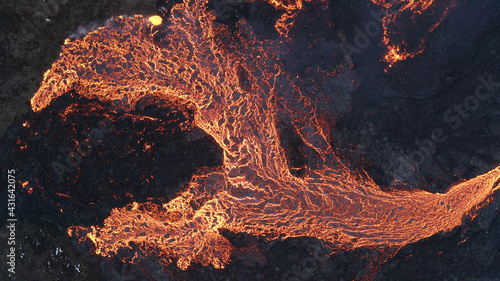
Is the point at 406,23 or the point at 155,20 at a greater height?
the point at 155,20

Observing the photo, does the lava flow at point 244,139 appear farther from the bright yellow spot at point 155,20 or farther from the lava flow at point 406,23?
the lava flow at point 406,23

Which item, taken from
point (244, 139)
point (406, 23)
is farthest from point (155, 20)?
Answer: point (406, 23)

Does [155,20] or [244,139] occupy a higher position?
[155,20]

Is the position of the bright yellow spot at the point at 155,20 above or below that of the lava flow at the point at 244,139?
above

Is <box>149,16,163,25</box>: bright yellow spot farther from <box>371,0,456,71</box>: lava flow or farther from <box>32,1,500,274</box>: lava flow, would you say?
<box>371,0,456,71</box>: lava flow

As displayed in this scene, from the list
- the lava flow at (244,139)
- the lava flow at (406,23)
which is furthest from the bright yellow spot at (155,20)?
the lava flow at (406,23)

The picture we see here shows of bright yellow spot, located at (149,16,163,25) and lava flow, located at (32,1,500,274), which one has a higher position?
bright yellow spot, located at (149,16,163,25)

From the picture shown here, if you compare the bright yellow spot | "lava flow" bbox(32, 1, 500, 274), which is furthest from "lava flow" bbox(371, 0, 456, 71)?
the bright yellow spot

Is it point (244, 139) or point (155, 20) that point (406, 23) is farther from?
point (155, 20)

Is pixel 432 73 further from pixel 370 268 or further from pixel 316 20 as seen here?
pixel 370 268
